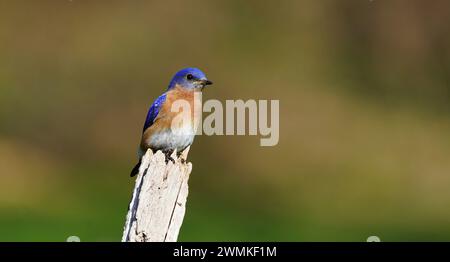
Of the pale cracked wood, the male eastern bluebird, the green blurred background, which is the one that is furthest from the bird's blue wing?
the green blurred background

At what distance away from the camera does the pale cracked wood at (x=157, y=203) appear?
511 cm

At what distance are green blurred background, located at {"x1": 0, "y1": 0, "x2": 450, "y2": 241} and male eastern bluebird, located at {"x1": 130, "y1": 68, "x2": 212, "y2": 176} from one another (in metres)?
4.35

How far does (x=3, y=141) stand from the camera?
15523 millimetres

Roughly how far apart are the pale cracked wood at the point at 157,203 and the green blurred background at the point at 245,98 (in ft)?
21.7

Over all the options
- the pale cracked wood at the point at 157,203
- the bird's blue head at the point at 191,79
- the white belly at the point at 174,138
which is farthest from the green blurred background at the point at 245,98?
the pale cracked wood at the point at 157,203

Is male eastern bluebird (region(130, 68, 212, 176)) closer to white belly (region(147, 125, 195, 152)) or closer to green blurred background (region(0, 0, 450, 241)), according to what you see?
white belly (region(147, 125, 195, 152))

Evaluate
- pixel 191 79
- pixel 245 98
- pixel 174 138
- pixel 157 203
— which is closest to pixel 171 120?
pixel 174 138

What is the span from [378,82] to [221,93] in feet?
12.0

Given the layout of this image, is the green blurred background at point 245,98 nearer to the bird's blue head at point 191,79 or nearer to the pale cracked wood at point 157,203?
the bird's blue head at point 191,79

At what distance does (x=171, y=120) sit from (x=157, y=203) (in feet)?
8.13

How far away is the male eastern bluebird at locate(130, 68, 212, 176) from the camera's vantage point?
24.9 feet

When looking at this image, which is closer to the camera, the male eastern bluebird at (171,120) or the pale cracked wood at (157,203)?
the pale cracked wood at (157,203)
